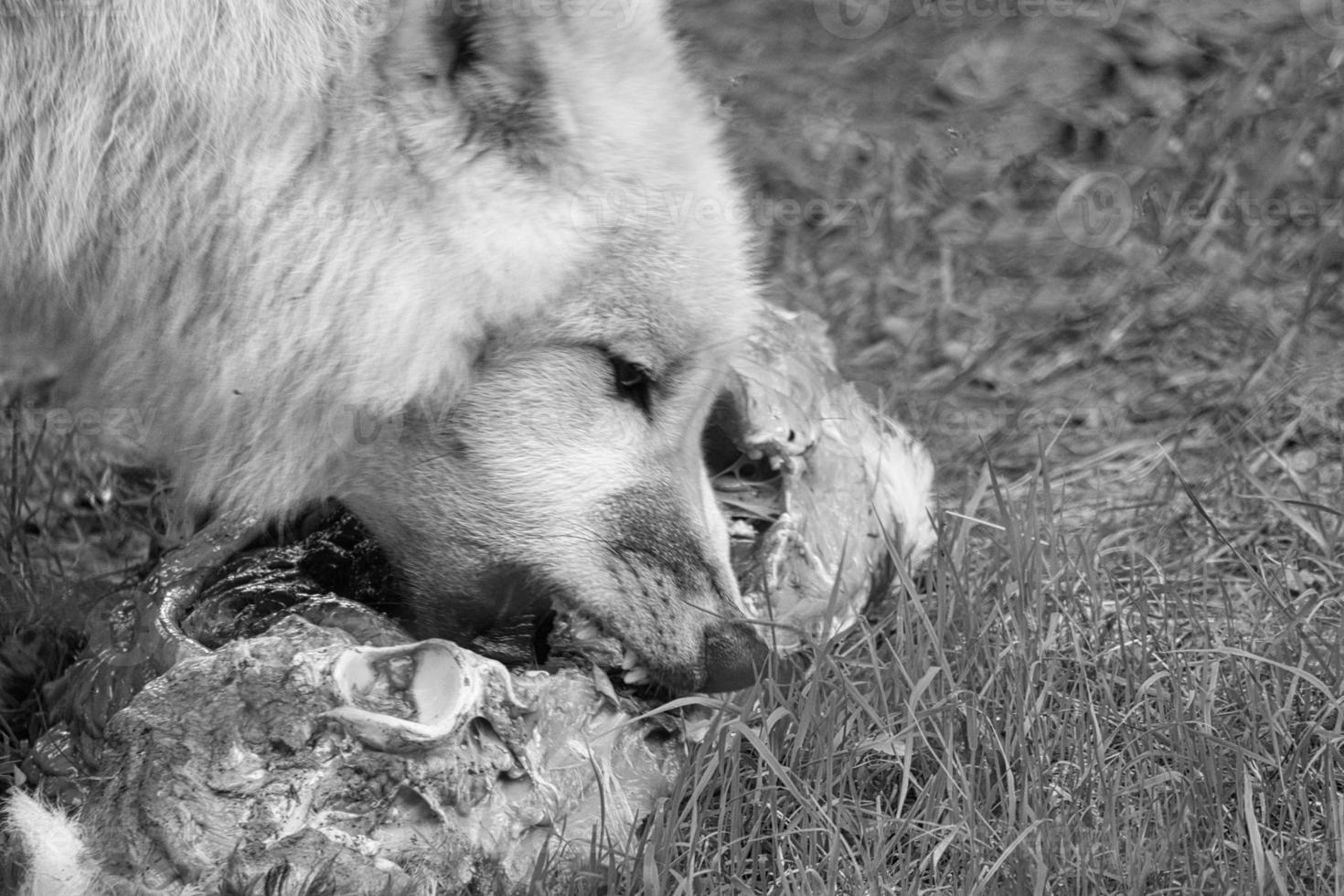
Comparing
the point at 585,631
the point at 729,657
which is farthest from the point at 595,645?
the point at 729,657

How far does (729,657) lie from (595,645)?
0.82 feet

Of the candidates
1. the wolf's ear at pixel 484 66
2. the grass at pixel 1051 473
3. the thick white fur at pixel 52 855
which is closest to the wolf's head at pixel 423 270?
the wolf's ear at pixel 484 66

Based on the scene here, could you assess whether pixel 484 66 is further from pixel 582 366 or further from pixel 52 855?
pixel 52 855

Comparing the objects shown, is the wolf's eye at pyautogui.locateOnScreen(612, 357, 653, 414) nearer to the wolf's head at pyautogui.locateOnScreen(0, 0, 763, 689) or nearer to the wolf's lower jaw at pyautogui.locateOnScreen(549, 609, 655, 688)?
the wolf's head at pyautogui.locateOnScreen(0, 0, 763, 689)

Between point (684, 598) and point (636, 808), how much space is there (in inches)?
15.9

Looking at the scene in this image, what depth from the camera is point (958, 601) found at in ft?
10.0

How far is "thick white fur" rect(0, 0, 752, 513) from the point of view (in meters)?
2.30

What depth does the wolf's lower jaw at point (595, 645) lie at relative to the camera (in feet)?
8.64

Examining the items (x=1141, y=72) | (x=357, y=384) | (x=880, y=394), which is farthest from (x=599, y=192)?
(x=1141, y=72)

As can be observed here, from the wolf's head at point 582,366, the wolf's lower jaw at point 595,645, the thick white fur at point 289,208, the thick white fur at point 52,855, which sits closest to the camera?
the thick white fur at point 52,855

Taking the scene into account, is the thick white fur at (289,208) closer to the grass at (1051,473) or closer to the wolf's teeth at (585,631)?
the wolf's teeth at (585,631)

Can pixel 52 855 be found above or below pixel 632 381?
below

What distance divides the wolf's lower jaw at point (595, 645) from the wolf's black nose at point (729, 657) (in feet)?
0.39

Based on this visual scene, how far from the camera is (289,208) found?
2.37 m
